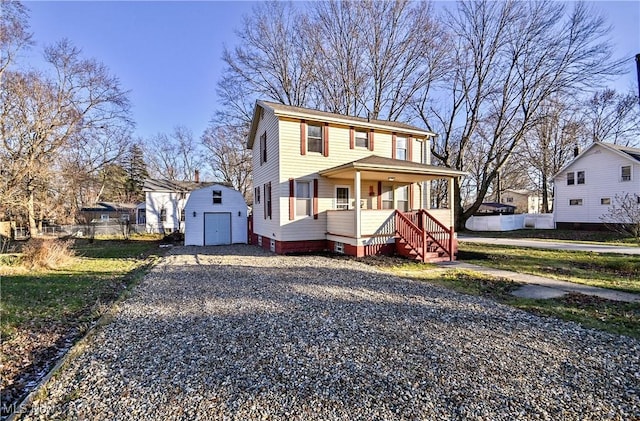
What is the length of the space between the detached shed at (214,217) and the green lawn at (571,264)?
11950mm

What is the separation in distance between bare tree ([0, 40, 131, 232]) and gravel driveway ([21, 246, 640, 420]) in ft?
50.8

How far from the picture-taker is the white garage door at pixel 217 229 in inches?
679

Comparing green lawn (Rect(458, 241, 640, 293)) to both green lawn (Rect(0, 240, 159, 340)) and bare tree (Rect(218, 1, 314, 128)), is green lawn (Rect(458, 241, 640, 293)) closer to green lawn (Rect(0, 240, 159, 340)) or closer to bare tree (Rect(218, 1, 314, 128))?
green lawn (Rect(0, 240, 159, 340))

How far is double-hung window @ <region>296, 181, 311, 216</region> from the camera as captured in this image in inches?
495

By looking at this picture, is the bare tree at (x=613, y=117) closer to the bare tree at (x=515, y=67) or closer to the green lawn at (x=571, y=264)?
the bare tree at (x=515, y=67)

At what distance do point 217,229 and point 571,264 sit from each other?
16.0 metres

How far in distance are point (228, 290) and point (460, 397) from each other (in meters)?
5.13

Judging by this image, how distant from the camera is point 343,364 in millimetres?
3303

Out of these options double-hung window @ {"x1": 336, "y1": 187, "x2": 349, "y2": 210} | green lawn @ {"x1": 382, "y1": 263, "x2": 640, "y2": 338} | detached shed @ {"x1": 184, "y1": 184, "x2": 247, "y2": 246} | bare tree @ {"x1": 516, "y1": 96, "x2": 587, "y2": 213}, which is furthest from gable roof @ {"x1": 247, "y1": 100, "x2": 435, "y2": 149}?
bare tree @ {"x1": 516, "y1": 96, "x2": 587, "y2": 213}

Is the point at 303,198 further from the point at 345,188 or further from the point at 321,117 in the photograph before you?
the point at 321,117

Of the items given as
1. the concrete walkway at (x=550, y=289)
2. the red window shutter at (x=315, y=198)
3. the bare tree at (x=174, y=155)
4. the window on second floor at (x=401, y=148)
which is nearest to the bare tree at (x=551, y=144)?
the window on second floor at (x=401, y=148)

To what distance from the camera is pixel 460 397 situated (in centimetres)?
269

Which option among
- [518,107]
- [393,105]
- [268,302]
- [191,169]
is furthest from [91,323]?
[191,169]

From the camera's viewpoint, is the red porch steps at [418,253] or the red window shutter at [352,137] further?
the red window shutter at [352,137]
